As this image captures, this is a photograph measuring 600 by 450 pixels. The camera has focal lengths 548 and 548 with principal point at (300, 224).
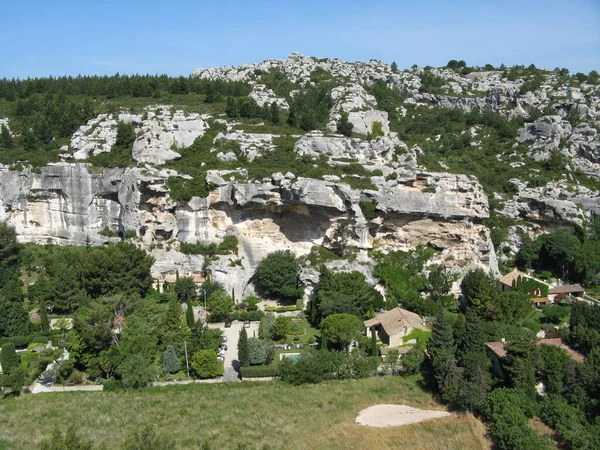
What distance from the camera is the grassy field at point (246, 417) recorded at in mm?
22094

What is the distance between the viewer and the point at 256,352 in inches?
1136

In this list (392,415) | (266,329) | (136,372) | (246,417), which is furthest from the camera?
(266,329)

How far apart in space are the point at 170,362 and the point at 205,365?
6.39ft

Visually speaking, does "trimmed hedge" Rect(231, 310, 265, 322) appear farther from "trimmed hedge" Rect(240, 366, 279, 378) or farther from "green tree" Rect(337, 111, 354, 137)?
"green tree" Rect(337, 111, 354, 137)

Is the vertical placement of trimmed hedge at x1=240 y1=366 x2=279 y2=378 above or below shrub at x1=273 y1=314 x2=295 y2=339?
below

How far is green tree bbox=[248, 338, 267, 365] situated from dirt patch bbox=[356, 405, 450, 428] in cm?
656

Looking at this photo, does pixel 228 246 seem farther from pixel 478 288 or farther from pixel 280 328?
pixel 478 288

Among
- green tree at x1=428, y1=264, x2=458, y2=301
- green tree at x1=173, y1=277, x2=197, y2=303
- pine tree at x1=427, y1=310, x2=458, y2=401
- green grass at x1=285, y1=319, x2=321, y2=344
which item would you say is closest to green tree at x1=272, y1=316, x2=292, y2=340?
green grass at x1=285, y1=319, x2=321, y2=344

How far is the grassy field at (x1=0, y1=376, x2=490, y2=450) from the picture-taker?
870 inches

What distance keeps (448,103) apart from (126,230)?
43.9m

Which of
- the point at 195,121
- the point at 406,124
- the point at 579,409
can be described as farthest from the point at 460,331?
the point at 406,124

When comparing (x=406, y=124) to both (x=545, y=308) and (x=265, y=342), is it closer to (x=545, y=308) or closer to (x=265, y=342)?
(x=545, y=308)

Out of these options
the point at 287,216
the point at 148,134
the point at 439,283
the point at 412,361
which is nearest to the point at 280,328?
the point at 412,361

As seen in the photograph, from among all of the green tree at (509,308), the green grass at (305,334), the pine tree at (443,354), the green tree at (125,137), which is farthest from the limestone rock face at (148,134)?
the green tree at (509,308)
